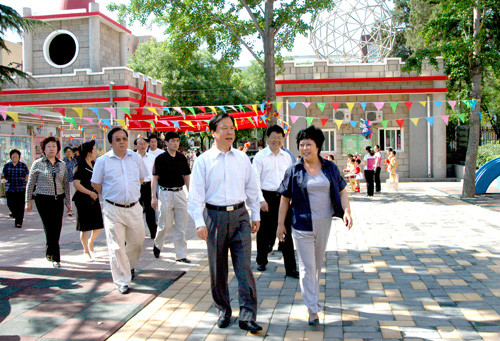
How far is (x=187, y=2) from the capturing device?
16797mm

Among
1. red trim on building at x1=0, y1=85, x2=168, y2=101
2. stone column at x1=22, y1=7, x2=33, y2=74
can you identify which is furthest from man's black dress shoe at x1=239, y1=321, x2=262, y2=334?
stone column at x1=22, y1=7, x2=33, y2=74

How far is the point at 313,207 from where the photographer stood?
4547 millimetres

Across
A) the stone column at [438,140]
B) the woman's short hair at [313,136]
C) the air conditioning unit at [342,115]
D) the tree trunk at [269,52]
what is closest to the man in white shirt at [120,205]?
the woman's short hair at [313,136]

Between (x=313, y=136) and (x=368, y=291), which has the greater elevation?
(x=313, y=136)

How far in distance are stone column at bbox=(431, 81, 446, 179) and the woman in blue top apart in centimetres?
1983

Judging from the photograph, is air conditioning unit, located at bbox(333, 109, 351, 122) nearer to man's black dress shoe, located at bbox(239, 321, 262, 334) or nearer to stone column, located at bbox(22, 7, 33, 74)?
stone column, located at bbox(22, 7, 33, 74)

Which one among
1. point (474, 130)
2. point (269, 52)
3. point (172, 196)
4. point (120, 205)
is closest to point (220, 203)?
point (120, 205)

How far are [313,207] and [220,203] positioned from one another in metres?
0.85

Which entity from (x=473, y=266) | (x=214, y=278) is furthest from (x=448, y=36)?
(x=214, y=278)

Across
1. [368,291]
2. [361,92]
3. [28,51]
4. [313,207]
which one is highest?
[28,51]

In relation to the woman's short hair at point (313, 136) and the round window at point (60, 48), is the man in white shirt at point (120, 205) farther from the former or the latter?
the round window at point (60, 48)

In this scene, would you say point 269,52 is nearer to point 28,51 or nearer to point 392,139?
point 392,139

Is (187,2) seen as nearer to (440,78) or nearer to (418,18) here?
(440,78)

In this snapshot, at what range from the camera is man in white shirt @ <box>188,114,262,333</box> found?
4418mm
